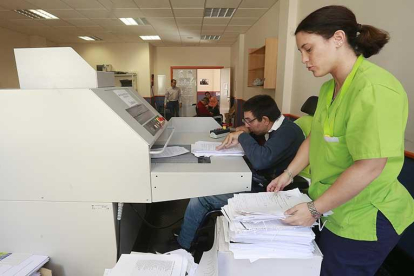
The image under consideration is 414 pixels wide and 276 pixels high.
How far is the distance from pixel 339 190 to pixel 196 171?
0.66 m

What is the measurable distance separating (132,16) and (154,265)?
5.26m

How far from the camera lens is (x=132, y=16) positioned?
5145 mm

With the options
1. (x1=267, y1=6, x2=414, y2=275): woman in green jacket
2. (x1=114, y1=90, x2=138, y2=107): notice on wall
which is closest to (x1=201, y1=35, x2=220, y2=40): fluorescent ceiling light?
(x1=114, y1=90, x2=138, y2=107): notice on wall

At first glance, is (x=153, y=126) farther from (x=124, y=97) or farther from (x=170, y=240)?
(x=170, y=240)

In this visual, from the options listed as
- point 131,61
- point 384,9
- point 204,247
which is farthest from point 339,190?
point 131,61

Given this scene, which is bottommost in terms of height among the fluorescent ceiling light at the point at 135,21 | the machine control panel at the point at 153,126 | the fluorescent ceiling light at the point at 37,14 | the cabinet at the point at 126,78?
the machine control panel at the point at 153,126

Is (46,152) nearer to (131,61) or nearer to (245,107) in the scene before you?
(245,107)

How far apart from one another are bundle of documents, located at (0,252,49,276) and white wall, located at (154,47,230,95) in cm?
831

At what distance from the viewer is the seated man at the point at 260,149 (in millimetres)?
1383

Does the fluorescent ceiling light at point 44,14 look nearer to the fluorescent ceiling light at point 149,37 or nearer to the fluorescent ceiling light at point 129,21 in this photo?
the fluorescent ceiling light at point 129,21

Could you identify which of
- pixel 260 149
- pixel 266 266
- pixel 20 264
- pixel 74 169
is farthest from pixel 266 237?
pixel 20 264

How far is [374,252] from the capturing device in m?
0.80

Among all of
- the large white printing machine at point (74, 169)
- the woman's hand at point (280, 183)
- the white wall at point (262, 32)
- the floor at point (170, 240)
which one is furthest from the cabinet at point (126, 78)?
the woman's hand at point (280, 183)

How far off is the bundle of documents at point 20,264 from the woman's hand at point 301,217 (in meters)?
1.16
